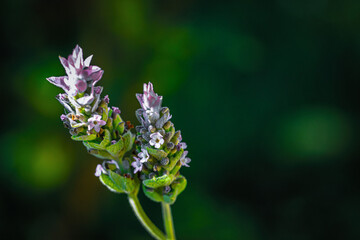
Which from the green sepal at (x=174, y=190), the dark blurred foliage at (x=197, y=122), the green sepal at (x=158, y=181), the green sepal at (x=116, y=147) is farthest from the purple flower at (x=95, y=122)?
the dark blurred foliage at (x=197, y=122)

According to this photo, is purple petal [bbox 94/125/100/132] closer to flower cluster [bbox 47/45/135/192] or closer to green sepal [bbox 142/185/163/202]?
flower cluster [bbox 47/45/135/192]

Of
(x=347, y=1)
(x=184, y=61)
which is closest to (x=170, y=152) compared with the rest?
(x=184, y=61)

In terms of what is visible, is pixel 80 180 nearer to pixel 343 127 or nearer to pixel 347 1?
pixel 343 127

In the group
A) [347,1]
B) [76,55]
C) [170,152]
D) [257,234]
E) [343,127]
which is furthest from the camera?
[347,1]

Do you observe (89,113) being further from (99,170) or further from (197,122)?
(197,122)

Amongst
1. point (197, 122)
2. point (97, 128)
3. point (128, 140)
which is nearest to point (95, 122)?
point (97, 128)

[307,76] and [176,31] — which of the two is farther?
[307,76]
